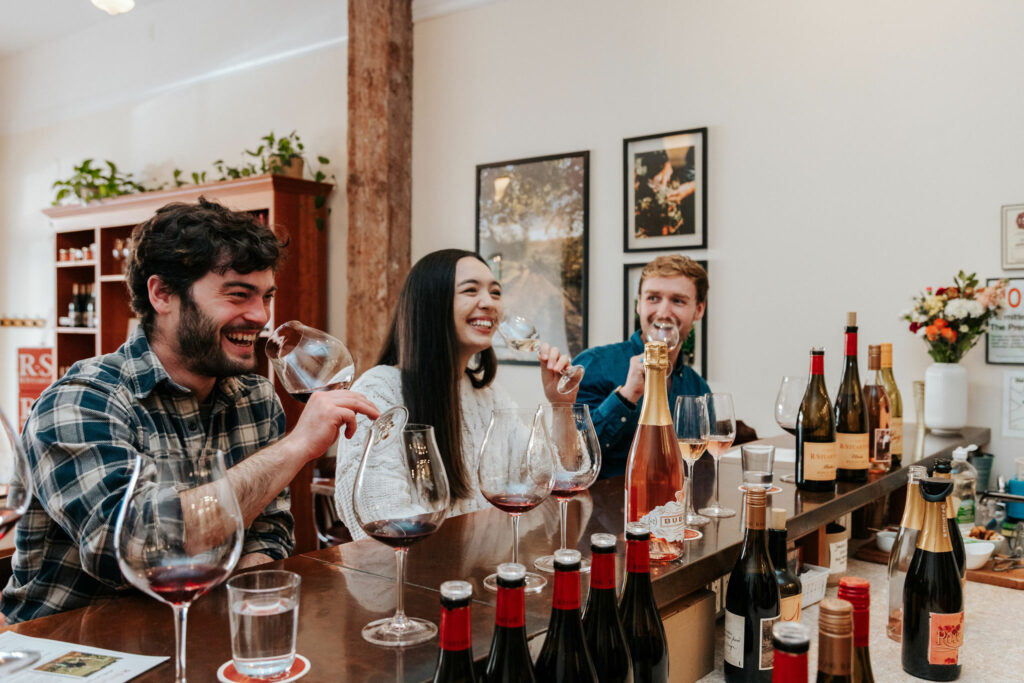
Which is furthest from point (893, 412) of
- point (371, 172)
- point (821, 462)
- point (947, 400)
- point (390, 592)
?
point (371, 172)

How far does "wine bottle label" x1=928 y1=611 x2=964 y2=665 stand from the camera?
1.24 metres

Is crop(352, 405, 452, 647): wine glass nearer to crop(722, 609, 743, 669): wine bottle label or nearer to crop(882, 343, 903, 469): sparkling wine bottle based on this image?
crop(722, 609, 743, 669): wine bottle label

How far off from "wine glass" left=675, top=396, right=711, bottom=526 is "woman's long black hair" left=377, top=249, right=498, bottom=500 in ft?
2.32

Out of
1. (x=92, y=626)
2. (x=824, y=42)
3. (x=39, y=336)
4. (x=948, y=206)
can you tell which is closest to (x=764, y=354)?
(x=948, y=206)

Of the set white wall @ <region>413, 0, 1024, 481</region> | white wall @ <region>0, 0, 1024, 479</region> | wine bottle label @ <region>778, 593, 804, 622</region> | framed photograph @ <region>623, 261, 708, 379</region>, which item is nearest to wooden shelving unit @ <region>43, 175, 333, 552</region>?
white wall @ <region>0, 0, 1024, 479</region>

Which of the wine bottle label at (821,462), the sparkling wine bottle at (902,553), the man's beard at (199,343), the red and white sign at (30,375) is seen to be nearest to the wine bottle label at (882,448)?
the wine bottle label at (821,462)

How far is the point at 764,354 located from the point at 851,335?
59.9 inches

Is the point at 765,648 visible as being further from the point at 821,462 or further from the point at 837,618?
the point at 821,462

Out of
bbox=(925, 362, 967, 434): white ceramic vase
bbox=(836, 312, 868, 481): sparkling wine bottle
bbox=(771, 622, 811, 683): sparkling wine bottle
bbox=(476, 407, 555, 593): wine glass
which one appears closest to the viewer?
bbox=(771, 622, 811, 683): sparkling wine bottle

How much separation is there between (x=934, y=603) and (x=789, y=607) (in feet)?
0.87

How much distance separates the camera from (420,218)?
14.5 ft

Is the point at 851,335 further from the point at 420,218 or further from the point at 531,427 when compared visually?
the point at 420,218

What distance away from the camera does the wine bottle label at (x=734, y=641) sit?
115 cm

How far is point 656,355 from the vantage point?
1265 millimetres
